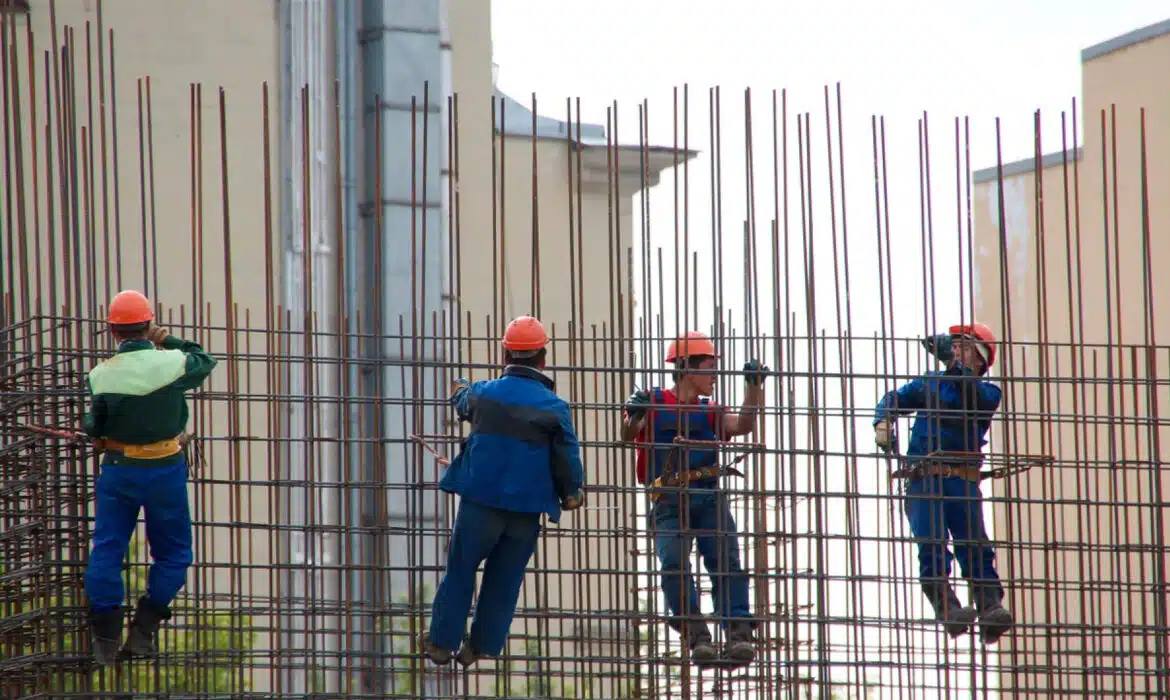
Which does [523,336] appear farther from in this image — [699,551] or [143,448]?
[143,448]

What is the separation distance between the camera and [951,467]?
34.9 ft

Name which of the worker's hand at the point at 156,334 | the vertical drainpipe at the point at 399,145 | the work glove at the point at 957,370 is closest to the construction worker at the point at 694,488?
the work glove at the point at 957,370

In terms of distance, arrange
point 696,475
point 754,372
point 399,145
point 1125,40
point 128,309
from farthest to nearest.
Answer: point 1125,40 → point 399,145 → point 696,475 → point 754,372 → point 128,309

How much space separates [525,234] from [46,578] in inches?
654

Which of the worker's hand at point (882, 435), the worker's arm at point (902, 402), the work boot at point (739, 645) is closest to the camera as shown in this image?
the work boot at point (739, 645)

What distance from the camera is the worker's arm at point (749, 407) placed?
9.95m

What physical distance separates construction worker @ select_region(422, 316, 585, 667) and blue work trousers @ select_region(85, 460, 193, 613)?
153cm

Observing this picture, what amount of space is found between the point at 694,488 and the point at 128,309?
3627 mm

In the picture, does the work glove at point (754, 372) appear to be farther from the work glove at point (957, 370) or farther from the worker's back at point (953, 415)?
the work glove at point (957, 370)

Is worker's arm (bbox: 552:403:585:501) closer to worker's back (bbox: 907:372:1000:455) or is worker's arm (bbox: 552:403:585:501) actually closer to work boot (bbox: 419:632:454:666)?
work boot (bbox: 419:632:454:666)

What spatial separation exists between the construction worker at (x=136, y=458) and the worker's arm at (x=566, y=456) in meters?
2.05

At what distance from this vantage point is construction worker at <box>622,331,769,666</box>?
10.1m

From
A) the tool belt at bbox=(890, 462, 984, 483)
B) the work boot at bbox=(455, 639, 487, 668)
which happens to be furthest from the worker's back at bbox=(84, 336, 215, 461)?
the tool belt at bbox=(890, 462, 984, 483)

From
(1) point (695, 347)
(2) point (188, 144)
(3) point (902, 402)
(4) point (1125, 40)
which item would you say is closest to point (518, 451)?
(1) point (695, 347)
